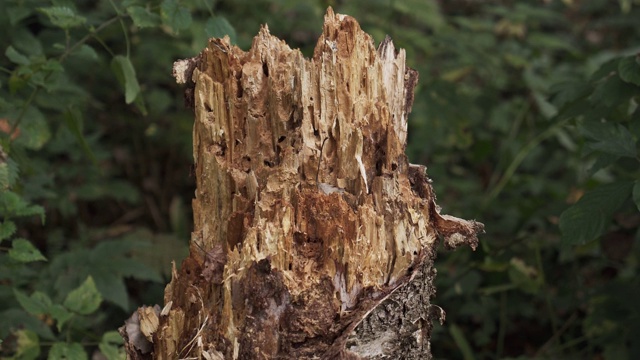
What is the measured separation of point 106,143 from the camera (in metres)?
5.05

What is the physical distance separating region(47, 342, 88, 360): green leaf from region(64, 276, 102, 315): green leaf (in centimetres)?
13

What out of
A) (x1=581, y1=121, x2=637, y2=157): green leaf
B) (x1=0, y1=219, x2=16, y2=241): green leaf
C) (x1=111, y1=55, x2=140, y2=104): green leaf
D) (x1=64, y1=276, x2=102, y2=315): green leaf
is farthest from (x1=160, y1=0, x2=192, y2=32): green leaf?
(x1=581, y1=121, x2=637, y2=157): green leaf

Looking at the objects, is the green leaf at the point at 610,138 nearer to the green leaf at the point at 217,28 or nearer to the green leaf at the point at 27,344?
the green leaf at the point at 217,28

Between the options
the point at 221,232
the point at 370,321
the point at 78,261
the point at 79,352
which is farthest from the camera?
the point at 78,261

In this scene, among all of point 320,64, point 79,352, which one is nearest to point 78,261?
point 79,352

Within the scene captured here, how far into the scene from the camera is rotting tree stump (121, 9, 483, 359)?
180cm

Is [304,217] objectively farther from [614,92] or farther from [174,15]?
[614,92]

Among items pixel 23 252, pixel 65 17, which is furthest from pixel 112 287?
pixel 65 17

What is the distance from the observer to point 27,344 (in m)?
2.48

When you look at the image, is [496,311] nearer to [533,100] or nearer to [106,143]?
[533,100]

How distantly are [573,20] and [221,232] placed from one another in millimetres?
5400

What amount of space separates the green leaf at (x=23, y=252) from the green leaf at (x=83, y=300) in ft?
0.76

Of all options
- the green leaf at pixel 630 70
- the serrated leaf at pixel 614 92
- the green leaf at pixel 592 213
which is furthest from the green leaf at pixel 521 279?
the green leaf at pixel 630 70

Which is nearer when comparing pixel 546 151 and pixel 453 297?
pixel 453 297
